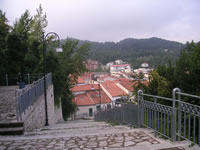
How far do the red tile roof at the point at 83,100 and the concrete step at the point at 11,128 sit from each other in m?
30.7

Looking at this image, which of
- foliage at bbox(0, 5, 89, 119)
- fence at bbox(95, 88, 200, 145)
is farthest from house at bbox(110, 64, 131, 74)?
fence at bbox(95, 88, 200, 145)

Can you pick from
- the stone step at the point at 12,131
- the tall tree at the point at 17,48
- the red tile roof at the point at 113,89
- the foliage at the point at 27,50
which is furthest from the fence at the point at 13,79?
the red tile roof at the point at 113,89

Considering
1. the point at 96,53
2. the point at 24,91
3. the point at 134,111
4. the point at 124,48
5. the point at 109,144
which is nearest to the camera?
the point at 109,144

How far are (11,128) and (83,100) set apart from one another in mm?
33473

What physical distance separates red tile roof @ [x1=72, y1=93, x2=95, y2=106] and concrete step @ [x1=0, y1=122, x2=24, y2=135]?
101 ft

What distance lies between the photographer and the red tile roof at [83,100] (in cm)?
3784

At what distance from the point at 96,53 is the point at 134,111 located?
93848 millimetres

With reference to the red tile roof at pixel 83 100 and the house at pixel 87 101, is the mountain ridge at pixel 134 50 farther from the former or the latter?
the red tile roof at pixel 83 100

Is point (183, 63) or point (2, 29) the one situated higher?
point (2, 29)

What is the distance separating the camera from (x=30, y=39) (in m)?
19.2

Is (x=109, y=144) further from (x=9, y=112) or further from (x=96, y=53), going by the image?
(x=96, y=53)

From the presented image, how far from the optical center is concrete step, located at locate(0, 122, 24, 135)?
19.0 feet

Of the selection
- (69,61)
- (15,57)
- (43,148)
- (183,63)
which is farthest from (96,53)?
(43,148)

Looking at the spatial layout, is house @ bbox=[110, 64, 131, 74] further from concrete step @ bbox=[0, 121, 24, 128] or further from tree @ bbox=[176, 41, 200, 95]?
concrete step @ bbox=[0, 121, 24, 128]
